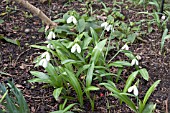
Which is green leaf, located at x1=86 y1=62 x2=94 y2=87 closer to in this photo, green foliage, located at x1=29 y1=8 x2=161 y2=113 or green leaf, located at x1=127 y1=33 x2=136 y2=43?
green foliage, located at x1=29 y1=8 x2=161 y2=113

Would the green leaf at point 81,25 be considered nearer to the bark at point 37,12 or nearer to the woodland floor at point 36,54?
the bark at point 37,12

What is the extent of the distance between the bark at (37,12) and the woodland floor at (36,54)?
0.55 ft

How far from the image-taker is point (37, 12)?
11.8ft

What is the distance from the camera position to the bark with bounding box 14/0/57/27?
3584mm

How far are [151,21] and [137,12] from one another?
1.00 ft

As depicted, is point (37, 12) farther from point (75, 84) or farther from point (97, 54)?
point (75, 84)

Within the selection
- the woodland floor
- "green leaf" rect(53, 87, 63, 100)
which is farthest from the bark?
Result: "green leaf" rect(53, 87, 63, 100)

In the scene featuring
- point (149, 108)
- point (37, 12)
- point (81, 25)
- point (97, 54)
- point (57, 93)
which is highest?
point (37, 12)

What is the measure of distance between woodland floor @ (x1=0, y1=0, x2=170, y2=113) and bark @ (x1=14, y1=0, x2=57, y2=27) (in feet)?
0.55

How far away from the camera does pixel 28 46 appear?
344 cm

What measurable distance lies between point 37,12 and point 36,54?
1.82 ft

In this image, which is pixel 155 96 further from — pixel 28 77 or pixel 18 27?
pixel 18 27

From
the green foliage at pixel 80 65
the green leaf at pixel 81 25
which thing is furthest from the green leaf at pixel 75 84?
the green leaf at pixel 81 25

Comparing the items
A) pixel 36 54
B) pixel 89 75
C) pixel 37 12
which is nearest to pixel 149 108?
pixel 89 75
